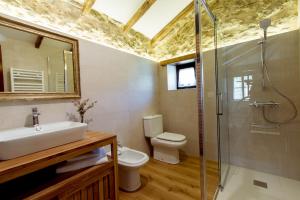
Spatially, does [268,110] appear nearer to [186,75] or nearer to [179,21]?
[186,75]

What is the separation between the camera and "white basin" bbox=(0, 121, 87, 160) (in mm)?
932

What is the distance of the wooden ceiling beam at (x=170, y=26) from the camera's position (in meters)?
2.42

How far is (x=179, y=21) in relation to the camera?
269cm

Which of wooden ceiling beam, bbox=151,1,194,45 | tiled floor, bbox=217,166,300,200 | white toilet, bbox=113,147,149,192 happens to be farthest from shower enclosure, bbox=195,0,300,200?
white toilet, bbox=113,147,149,192

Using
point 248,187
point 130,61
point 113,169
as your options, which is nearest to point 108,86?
point 130,61

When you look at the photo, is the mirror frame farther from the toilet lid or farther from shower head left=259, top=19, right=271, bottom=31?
shower head left=259, top=19, right=271, bottom=31

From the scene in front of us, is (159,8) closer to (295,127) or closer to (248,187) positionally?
(295,127)

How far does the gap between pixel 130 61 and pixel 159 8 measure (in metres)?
0.91

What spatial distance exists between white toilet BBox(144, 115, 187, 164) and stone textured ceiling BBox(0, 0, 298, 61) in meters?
1.31

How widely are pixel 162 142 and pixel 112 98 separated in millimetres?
1100

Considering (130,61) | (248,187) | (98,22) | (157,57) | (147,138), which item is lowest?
(248,187)

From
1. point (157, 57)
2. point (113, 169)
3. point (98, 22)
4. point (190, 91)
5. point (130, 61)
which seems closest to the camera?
point (113, 169)

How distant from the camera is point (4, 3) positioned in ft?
4.23

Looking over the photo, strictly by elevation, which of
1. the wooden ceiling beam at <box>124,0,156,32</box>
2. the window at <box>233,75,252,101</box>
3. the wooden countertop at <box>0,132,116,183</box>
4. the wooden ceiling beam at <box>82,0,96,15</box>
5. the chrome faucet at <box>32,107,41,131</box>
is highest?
the wooden ceiling beam at <box>124,0,156,32</box>
